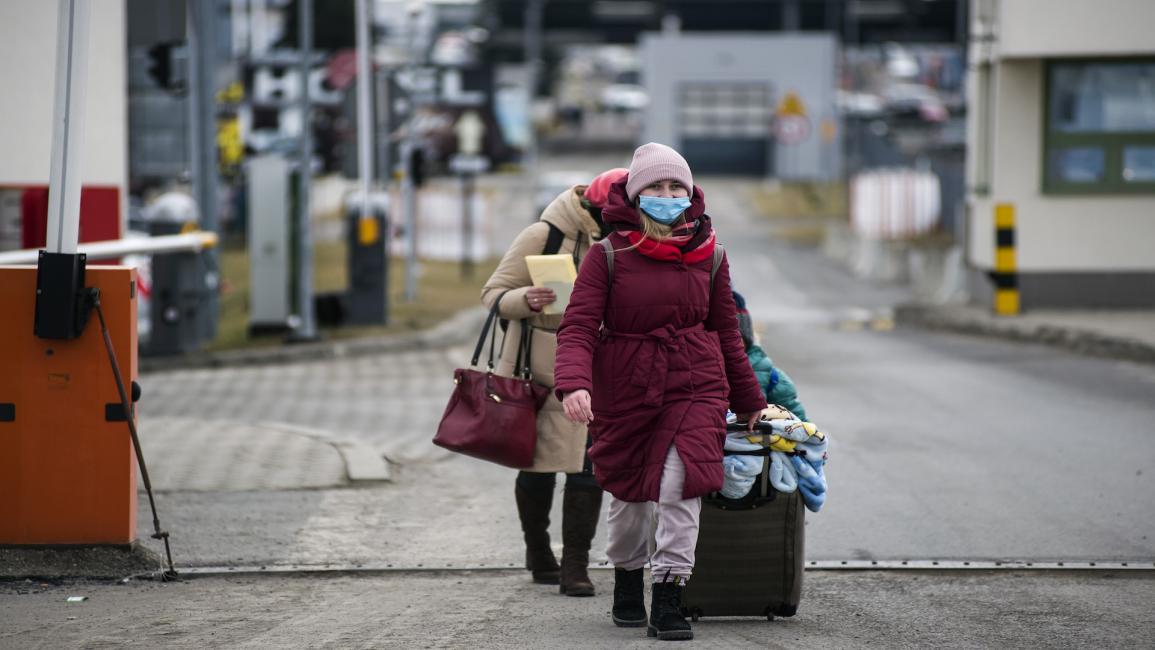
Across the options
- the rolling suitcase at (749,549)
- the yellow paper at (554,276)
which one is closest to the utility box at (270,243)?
the yellow paper at (554,276)

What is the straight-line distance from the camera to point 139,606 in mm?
6465

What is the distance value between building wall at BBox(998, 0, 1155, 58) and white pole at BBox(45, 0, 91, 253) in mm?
13017

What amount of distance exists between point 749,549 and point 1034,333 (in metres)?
11.5

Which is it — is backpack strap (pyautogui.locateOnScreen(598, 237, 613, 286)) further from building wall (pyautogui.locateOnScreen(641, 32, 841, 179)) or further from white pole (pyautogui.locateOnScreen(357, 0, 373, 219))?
building wall (pyautogui.locateOnScreen(641, 32, 841, 179))

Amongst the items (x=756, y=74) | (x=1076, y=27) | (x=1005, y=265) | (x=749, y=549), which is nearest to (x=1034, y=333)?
(x=1005, y=265)

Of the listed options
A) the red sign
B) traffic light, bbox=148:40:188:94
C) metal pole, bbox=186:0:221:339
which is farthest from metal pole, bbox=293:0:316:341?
the red sign

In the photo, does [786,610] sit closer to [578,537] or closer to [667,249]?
[578,537]

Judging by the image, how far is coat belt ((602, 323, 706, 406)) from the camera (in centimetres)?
567

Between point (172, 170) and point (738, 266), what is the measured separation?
15.7 m

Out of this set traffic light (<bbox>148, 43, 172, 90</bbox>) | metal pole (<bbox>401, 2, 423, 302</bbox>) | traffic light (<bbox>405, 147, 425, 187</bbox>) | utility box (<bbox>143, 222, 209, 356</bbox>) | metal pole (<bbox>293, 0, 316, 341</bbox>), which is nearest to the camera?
traffic light (<bbox>148, 43, 172, 90</bbox>)

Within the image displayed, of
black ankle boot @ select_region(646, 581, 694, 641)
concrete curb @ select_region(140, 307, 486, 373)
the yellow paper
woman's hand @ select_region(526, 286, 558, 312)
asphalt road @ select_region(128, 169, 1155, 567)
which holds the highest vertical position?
the yellow paper

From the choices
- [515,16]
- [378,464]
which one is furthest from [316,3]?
[378,464]

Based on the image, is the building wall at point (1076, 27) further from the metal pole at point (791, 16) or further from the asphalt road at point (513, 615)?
the metal pole at point (791, 16)

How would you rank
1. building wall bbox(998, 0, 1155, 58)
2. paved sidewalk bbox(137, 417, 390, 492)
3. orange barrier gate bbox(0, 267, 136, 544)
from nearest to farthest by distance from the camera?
orange barrier gate bbox(0, 267, 136, 544) → paved sidewalk bbox(137, 417, 390, 492) → building wall bbox(998, 0, 1155, 58)
